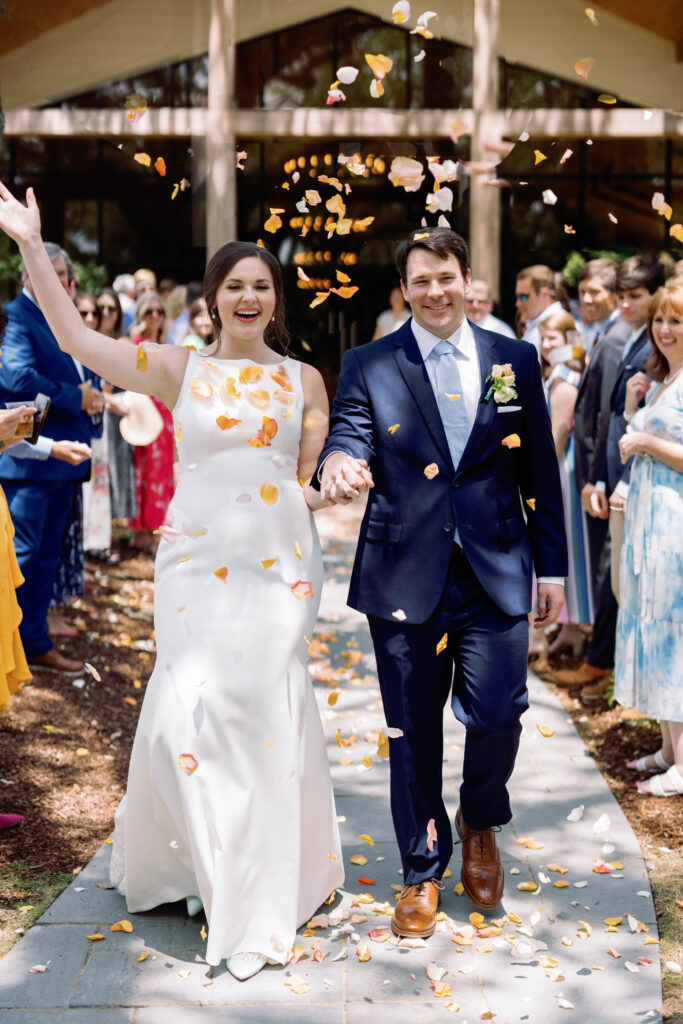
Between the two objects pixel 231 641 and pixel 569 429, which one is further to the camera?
pixel 569 429

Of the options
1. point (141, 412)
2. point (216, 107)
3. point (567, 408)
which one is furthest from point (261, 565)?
point (216, 107)

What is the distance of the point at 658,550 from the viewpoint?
4.93 m

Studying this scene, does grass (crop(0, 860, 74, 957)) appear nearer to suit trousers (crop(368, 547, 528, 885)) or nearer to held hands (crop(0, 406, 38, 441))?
suit trousers (crop(368, 547, 528, 885))

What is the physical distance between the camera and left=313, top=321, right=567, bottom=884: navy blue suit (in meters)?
3.86

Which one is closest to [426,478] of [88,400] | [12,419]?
[12,419]

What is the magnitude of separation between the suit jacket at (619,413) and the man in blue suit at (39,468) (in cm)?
301

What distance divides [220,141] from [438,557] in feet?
49.4

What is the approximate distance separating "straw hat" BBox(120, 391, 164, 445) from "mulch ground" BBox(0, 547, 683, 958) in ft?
4.74

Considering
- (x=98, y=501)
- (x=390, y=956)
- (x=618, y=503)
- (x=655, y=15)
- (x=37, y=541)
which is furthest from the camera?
(x=655, y=15)

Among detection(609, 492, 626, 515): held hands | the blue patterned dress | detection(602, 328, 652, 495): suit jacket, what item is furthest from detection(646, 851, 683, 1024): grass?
detection(602, 328, 652, 495): suit jacket

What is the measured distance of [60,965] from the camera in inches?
143

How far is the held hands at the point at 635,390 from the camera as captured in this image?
562cm

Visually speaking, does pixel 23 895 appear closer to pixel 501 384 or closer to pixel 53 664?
pixel 501 384

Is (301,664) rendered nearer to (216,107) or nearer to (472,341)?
(472,341)
